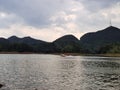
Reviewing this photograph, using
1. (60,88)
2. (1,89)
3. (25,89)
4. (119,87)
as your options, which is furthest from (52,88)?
(119,87)

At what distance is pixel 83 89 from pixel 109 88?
19.3 feet

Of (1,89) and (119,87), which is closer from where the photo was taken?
(1,89)

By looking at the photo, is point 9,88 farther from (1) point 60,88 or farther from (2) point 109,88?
(2) point 109,88

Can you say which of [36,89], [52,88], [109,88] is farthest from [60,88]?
[109,88]

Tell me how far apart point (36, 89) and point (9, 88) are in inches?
231

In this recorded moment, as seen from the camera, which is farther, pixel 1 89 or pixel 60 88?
pixel 60 88

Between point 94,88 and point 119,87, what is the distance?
225 inches

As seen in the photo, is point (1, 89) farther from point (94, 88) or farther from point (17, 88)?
point (94, 88)

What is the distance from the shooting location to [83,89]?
5841 cm

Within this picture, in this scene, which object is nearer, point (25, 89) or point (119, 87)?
point (25, 89)

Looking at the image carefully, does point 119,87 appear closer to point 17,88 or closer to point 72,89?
point 72,89

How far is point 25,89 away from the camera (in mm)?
56594

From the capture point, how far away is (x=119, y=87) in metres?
61.2

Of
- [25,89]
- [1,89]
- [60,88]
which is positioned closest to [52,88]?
[60,88]
